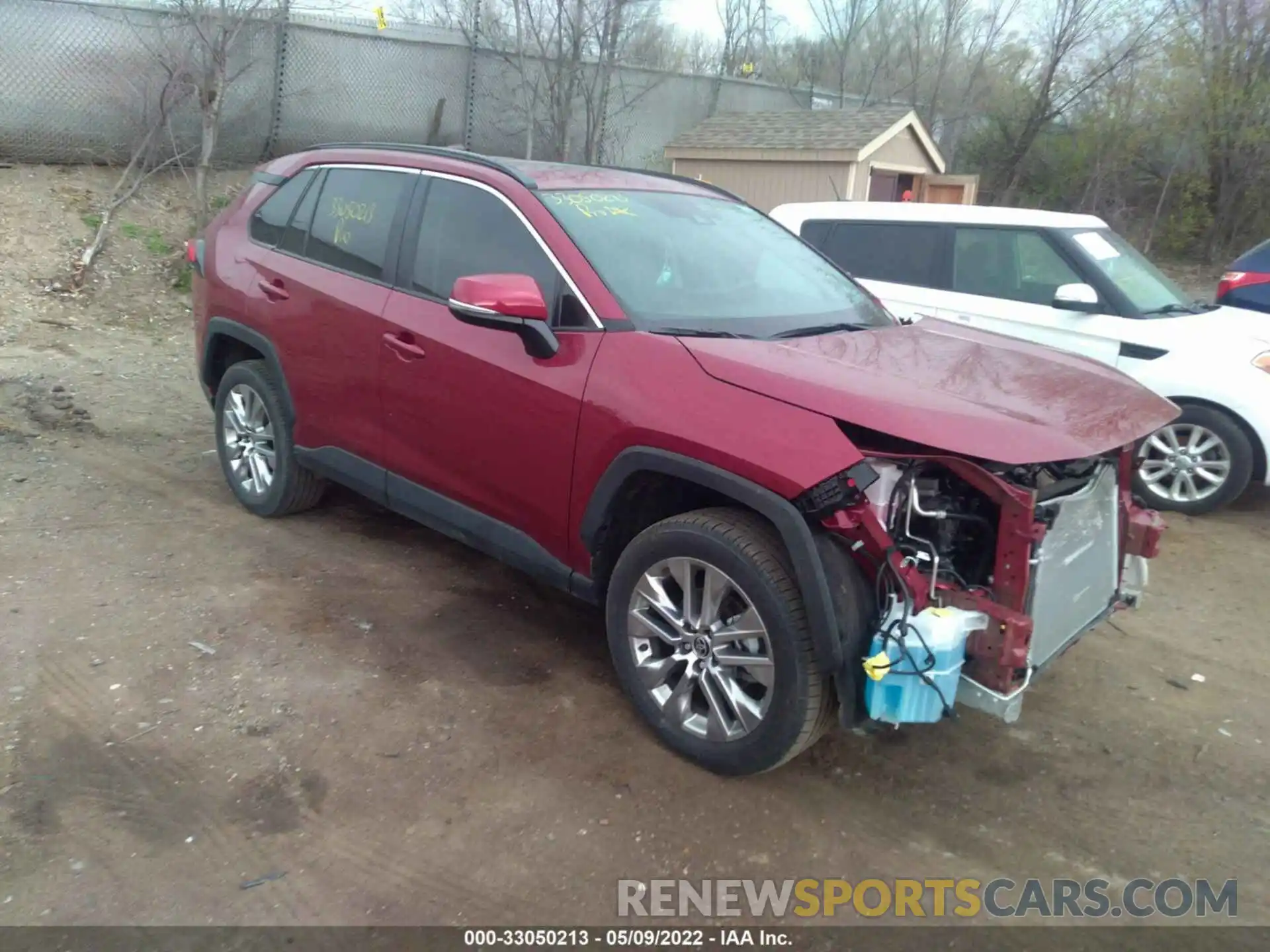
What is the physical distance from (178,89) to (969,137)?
51.9ft

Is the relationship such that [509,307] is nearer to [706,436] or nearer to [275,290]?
[706,436]

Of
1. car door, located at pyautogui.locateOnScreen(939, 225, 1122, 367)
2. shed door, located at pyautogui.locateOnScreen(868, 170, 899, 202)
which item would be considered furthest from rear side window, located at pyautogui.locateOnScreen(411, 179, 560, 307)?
shed door, located at pyautogui.locateOnScreen(868, 170, 899, 202)

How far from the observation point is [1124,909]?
2.92 meters

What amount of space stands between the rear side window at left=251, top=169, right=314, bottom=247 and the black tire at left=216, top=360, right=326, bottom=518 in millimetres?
638

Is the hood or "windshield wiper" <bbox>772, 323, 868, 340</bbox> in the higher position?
"windshield wiper" <bbox>772, 323, 868, 340</bbox>

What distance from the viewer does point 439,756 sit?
11.3 ft

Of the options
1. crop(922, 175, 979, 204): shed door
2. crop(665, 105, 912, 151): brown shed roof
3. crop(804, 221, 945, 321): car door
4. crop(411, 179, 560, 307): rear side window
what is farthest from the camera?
crop(922, 175, 979, 204): shed door

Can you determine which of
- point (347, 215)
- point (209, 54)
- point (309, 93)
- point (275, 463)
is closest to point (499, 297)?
point (347, 215)

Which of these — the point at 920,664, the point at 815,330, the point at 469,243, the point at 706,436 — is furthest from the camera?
the point at 469,243

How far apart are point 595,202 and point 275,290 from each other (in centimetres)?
179

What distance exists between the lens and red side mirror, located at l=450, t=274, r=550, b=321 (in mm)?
3465

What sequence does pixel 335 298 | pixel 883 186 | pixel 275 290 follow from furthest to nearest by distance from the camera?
pixel 883 186, pixel 275 290, pixel 335 298

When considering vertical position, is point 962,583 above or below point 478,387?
below

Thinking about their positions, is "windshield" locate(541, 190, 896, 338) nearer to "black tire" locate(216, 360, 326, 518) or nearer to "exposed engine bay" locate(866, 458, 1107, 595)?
"exposed engine bay" locate(866, 458, 1107, 595)
